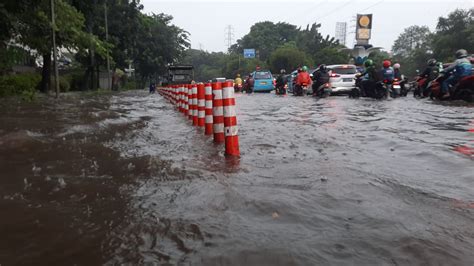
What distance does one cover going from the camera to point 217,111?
5.71 meters

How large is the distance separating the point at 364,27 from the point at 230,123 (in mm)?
58331

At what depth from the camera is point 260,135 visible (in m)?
6.47

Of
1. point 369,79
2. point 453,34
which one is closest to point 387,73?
point 369,79

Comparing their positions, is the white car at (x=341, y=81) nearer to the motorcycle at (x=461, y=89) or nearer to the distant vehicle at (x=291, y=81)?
the motorcycle at (x=461, y=89)

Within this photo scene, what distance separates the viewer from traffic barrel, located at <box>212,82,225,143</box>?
18.1ft

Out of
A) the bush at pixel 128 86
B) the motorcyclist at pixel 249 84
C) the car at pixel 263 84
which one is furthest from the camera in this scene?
the bush at pixel 128 86

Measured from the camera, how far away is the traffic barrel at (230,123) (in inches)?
188

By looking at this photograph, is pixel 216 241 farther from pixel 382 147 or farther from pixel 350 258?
pixel 382 147

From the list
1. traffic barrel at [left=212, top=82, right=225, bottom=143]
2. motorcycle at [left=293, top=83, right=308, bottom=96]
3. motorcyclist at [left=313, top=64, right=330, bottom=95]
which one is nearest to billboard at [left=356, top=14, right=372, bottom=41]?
motorcycle at [left=293, top=83, right=308, bottom=96]

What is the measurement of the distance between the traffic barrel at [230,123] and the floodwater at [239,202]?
21 centimetres

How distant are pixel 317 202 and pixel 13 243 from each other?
1873 mm

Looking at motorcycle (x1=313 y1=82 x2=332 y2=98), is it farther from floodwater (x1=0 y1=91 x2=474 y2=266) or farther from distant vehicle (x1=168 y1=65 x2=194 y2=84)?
distant vehicle (x1=168 y1=65 x2=194 y2=84)

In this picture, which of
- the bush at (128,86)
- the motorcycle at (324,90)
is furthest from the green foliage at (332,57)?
the motorcycle at (324,90)

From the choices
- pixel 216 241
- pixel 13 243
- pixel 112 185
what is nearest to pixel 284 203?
pixel 216 241
